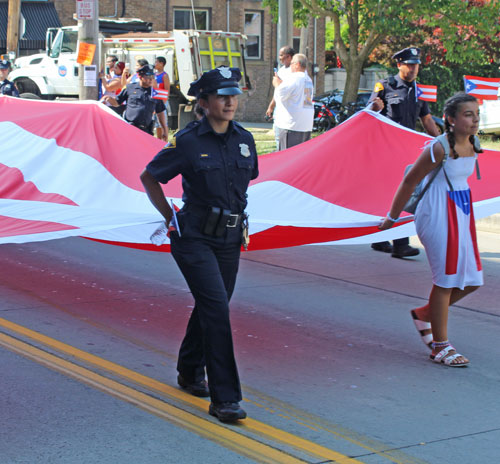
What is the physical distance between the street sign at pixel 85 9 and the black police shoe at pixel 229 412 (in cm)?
1261

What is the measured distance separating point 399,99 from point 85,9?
27.2ft

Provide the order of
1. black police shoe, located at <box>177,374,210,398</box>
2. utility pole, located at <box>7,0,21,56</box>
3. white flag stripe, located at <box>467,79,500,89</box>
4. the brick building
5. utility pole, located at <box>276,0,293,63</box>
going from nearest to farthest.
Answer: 1. black police shoe, located at <box>177,374,210,398</box>
2. white flag stripe, located at <box>467,79,500,89</box>
3. utility pole, located at <box>276,0,293,63</box>
4. utility pole, located at <box>7,0,21,56</box>
5. the brick building

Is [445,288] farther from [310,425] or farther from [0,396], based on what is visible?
Result: [0,396]

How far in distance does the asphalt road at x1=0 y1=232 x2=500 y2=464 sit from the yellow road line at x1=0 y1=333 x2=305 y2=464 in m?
0.01

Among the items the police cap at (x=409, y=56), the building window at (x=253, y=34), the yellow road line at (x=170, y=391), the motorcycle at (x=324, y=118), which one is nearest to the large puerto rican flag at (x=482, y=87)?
the police cap at (x=409, y=56)

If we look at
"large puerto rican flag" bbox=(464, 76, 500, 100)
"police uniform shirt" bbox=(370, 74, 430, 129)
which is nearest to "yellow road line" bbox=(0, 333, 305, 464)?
"police uniform shirt" bbox=(370, 74, 430, 129)

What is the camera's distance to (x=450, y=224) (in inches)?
231

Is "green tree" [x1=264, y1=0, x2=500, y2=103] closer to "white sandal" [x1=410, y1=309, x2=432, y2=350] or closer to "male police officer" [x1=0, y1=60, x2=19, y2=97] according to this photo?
"male police officer" [x1=0, y1=60, x2=19, y2=97]

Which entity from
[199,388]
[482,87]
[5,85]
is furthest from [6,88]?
[199,388]

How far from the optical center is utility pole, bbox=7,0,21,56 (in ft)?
102

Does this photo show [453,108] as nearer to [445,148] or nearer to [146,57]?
[445,148]

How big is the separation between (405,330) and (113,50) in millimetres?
23203

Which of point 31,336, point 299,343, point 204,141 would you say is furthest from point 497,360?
point 31,336

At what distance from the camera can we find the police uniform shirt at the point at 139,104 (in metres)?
14.2
